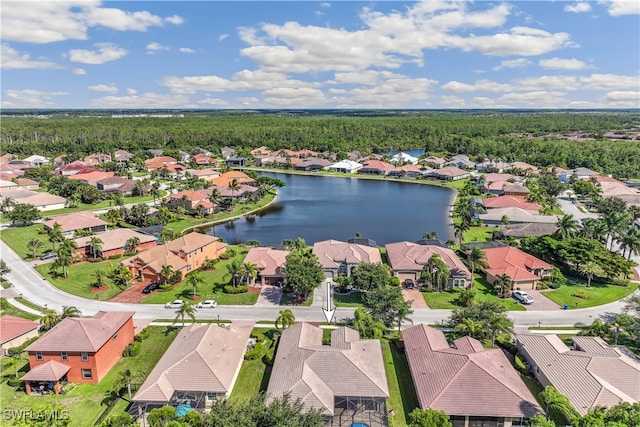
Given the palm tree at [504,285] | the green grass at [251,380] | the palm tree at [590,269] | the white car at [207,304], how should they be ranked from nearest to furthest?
the green grass at [251,380] < the white car at [207,304] < the palm tree at [504,285] < the palm tree at [590,269]

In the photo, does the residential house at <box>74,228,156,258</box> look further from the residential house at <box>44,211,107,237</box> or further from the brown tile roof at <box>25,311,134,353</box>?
the brown tile roof at <box>25,311,134,353</box>

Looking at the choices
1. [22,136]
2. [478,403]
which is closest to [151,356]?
[478,403]

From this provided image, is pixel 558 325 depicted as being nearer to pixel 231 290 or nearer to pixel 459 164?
pixel 231 290

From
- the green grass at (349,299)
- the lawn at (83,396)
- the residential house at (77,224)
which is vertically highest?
the residential house at (77,224)

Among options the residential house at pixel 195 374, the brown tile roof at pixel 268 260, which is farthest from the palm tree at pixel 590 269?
the residential house at pixel 195 374

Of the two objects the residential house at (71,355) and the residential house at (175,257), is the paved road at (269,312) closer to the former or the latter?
the residential house at (175,257)

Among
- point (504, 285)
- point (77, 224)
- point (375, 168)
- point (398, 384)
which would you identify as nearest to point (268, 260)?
point (398, 384)

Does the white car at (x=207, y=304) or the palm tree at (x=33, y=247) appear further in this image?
the palm tree at (x=33, y=247)

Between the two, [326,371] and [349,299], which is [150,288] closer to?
[349,299]
